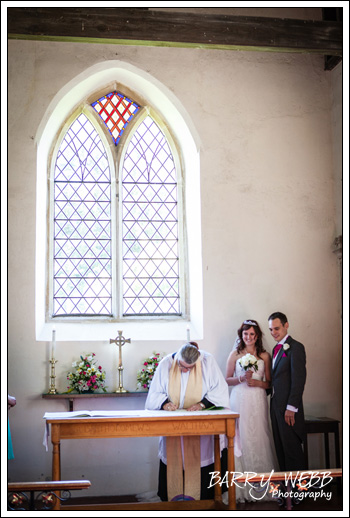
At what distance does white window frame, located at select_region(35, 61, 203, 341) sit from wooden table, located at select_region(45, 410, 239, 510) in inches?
83.0

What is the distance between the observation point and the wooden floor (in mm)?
7305

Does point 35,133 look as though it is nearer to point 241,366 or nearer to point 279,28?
point 279,28

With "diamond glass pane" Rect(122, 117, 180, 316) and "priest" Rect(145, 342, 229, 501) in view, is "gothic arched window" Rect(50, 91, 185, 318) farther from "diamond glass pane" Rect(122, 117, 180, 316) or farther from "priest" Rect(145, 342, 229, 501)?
"priest" Rect(145, 342, 229, 501)

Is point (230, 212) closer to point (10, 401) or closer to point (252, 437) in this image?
point (252, 437)

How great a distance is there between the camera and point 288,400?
7605 millimetres

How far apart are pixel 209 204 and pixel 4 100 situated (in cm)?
461

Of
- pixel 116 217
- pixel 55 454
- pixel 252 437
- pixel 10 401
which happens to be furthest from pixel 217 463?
pixel 116 217

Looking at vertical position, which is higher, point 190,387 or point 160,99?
point 160,99

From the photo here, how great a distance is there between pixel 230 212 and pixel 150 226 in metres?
1.20

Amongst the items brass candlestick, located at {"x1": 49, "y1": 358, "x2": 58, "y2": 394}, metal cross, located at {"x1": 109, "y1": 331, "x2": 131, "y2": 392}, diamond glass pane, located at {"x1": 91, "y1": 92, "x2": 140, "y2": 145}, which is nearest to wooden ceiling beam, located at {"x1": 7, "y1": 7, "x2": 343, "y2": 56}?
diamond glass pane, located at {"x1": 91, "y1": 92, "x2": 140, "y2": 145}

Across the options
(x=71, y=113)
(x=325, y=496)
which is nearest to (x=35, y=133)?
(x=71, y=113)

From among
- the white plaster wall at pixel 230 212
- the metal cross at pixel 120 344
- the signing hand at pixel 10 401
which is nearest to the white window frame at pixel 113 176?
the white plaster wall at pixel 230 212

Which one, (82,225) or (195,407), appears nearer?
(195,407)

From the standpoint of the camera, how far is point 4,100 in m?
4.73
